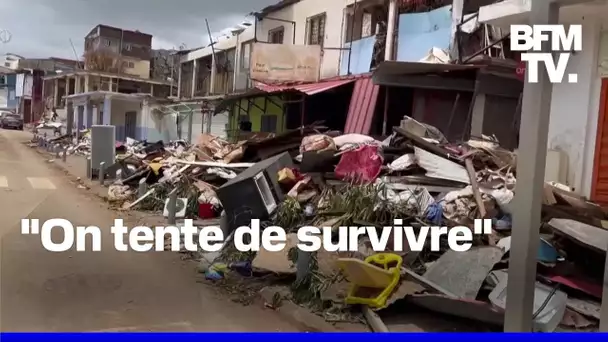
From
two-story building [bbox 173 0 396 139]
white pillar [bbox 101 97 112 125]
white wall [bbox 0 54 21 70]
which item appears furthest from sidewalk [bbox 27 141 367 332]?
white wall [bbox 0 54 21 70]

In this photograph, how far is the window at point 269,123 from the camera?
19.3m

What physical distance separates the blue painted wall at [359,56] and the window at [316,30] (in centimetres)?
202

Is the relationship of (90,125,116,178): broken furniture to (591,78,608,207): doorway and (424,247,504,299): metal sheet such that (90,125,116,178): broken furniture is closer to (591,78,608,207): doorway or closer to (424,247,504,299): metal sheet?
(424,247,504,299): metal sheet

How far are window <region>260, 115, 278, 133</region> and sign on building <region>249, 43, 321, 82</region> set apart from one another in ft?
8.01

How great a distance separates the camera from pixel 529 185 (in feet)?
12.7

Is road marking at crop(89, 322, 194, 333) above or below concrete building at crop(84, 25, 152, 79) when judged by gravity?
below

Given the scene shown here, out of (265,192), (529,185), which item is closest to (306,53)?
(265,192)

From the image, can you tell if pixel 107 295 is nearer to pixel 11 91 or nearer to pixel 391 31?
pixel 391 31

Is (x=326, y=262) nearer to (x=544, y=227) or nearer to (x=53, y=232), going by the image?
(x=544, y=227)

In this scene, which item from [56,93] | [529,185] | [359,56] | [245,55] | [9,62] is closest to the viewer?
[529,185]

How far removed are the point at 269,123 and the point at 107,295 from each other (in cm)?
1403

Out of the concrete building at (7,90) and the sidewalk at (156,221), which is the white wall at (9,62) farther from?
the sidewalk at (156,221)

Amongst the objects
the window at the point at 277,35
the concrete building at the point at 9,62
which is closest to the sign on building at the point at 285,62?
the window at the point at 277,35

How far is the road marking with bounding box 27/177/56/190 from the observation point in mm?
15444
